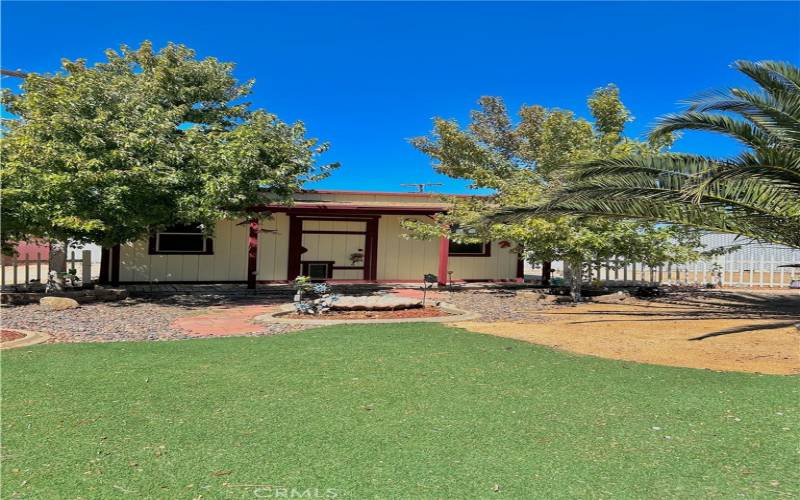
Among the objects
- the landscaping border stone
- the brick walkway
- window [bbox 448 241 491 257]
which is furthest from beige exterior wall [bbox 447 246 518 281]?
the landscaping border stone

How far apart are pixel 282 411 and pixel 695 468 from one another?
286 cm

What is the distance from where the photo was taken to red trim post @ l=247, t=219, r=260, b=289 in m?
15.2

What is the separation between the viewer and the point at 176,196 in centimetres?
1102

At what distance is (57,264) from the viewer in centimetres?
1215

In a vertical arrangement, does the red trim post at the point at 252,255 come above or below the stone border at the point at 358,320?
above

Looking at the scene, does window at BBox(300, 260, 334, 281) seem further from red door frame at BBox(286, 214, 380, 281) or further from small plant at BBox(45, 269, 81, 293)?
small plant at BBox(45, 269, 81, 293)

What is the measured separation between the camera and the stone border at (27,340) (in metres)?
6.74

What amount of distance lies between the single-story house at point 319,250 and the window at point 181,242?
0.09 feet

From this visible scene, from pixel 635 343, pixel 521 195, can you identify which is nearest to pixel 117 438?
pixel 635 343

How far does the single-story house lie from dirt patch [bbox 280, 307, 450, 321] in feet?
18.5

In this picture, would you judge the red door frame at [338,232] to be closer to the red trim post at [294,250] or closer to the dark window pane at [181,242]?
the red trim post at [294,250]

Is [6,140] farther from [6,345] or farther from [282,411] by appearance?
[282,411]
